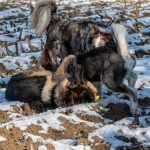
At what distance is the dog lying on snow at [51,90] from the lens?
22.2ft

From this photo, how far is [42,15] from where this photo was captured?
27.1 ft

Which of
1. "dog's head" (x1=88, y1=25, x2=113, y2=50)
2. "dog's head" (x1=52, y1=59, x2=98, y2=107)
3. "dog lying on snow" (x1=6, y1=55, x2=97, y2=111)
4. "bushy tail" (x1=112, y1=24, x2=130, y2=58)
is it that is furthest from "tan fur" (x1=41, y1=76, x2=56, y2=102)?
"bushy tail" (x1=112, y1=24, x2=130, y2=58)

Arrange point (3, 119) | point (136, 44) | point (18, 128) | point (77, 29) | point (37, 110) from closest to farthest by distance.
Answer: point (18, 128) → point (3, 119) → point (37, 110) → point (77, 29) → point (136, 44)

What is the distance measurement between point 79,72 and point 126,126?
1.24 m

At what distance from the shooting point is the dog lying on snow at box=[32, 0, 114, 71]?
753cm

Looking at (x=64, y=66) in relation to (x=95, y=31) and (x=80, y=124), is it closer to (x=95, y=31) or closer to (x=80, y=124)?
(x=95, y=31)

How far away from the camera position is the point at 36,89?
688cm

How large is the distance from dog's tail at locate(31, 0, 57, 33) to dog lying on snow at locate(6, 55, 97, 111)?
1.41 metres

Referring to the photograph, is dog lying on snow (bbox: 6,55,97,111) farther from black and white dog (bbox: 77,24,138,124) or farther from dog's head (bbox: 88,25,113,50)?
dog's head (bbox: 88,25,113,50)

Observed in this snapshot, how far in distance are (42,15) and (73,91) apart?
2.08m

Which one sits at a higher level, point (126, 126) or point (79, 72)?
point (79, 72)

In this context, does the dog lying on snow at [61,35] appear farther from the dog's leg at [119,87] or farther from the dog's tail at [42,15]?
the dog's leg at [119,87]

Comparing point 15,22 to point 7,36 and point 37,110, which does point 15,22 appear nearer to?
point 7,36

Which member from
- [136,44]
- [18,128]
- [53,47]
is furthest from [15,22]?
[18,128]
